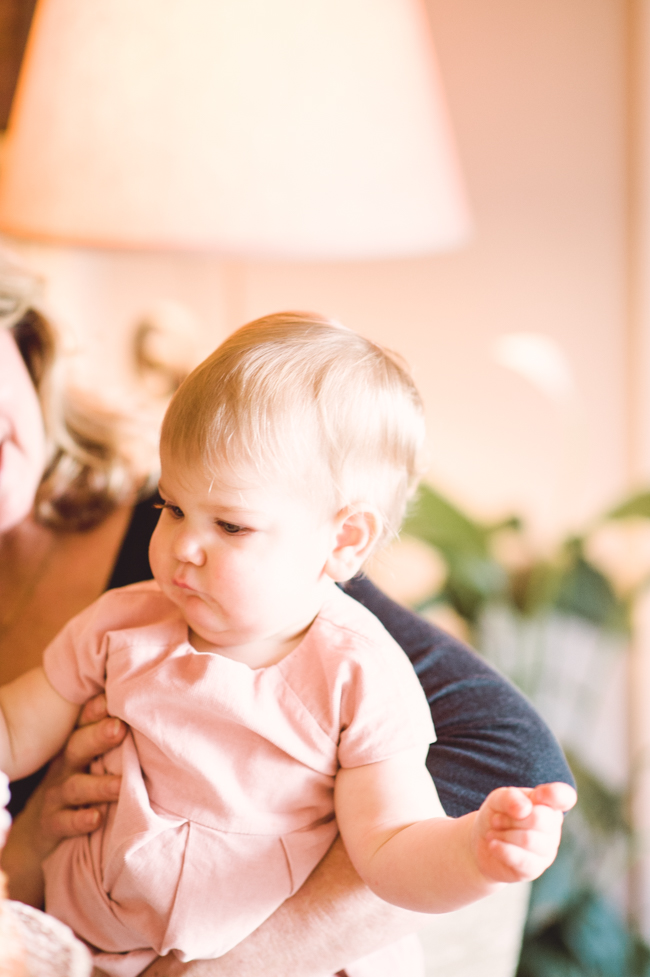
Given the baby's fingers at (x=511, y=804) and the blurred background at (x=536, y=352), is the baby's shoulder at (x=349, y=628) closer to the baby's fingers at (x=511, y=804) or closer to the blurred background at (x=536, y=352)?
the baby's fingers at (x=511, y=804)

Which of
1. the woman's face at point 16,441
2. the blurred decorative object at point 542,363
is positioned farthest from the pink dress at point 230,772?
the blurred decorative object at point 542,363

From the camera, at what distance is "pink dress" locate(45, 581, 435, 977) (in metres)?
0.66

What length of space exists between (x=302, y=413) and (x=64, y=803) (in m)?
0.42

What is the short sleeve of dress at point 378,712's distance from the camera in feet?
2.12

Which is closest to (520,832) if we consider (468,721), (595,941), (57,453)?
(468,721)

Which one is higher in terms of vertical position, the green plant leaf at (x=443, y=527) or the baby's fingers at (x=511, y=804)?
the baby's fingers at (x=511, y=804)

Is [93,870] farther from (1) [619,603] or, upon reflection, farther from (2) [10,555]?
(1) [619,603]

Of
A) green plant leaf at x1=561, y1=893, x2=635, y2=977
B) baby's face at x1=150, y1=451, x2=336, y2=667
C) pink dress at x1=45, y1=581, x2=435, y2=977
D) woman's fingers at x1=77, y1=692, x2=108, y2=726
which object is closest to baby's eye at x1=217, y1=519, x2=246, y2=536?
baby's face at x1=150, y1=451, x2=336, y2=667

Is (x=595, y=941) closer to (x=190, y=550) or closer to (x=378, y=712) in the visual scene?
(x=378, y=712)

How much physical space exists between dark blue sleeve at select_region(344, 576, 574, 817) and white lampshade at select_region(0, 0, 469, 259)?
1.58 feet

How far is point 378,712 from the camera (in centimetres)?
65

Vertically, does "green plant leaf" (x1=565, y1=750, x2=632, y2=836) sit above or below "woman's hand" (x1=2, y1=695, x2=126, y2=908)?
below

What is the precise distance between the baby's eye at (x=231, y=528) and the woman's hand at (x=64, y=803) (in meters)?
0.20

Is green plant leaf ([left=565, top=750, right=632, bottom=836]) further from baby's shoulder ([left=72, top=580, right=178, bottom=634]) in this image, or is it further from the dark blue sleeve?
baby's shoulder ([left=72, top=580, right=178, bottom=634])
